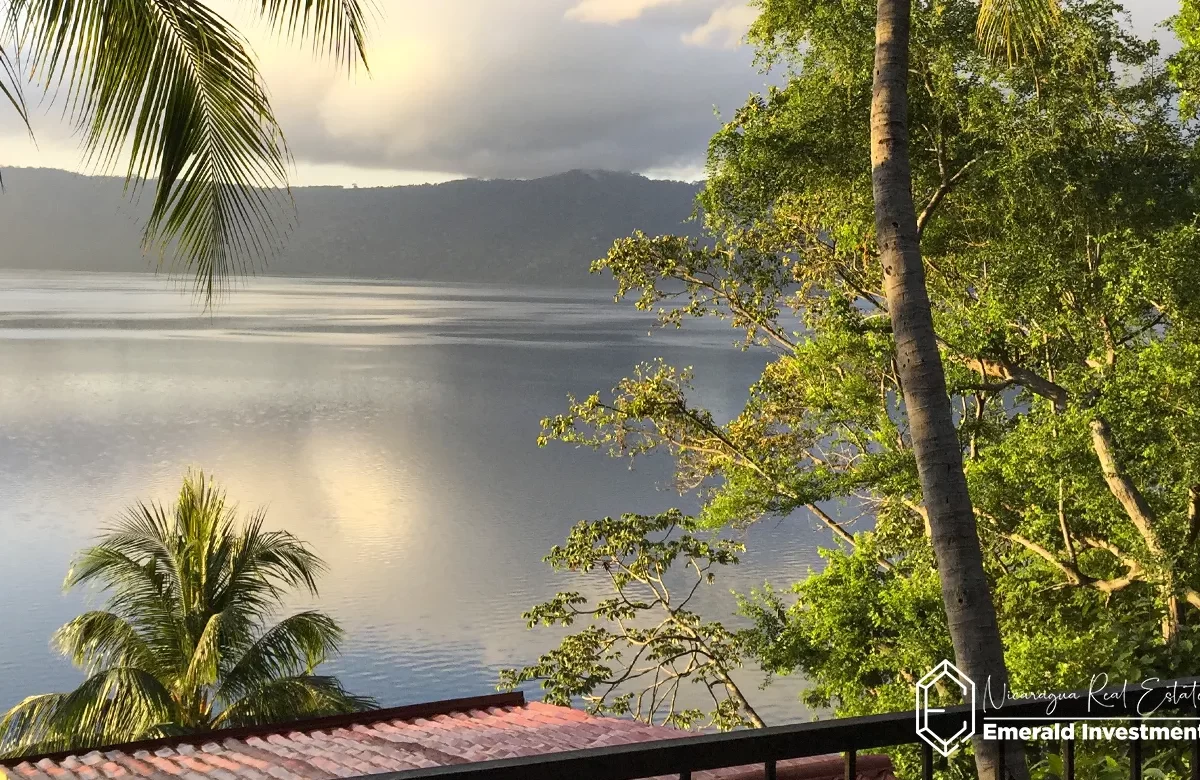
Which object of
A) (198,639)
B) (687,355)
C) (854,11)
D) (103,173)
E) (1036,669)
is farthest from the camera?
(687,355)

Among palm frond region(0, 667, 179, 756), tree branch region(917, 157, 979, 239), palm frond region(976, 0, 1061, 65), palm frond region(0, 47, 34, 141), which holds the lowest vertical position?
palm frond region(0, 667, 179, 756)

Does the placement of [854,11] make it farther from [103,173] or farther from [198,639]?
[198,639]

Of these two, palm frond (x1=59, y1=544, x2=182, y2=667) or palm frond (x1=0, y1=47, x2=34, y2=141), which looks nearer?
palm frond (x1=0, y1=47, x2=34, y2=141)

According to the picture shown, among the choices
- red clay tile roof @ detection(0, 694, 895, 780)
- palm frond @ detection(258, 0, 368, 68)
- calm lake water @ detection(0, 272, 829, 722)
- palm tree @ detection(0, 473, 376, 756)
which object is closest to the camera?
palm frond @ detection(258, 0, 368, 68)

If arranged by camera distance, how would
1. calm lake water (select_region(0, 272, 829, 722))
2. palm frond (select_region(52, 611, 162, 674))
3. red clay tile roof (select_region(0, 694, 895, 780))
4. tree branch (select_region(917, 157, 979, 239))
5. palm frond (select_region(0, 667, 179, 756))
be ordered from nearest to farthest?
red clay tile roof (select_region(0, 694, 895, 780)) → tree branch (select_region(917, 157, 979, 239)) → palm frond (select_region(0, 667, 179, 756)) → palm frond (select_region(52, 611, 162, 674)) → calm lake water (select_region(0, 272, 829, 722))

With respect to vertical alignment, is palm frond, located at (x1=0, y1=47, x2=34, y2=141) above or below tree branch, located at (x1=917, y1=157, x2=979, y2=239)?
below

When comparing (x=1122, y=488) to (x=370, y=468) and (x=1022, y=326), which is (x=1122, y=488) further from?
(x=370, y=468)

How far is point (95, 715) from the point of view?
10.0 meters

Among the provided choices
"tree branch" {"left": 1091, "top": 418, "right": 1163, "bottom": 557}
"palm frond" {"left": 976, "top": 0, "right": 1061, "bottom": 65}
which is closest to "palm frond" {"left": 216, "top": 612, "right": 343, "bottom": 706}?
"tree branch" {"left": 1091, "top": 418, "right": 1163, "bottom": 557}

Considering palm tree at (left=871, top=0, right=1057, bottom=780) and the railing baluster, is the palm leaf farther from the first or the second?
the railing baluster

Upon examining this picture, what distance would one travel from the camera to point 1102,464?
7.60 metres

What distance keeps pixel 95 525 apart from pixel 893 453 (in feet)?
97.0

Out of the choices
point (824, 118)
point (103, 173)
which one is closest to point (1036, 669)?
point (824, 118)

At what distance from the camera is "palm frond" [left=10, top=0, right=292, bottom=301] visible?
321cm
